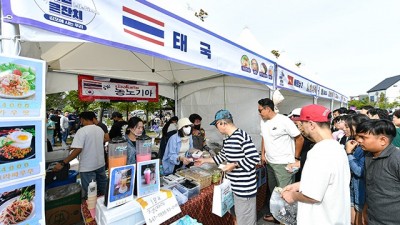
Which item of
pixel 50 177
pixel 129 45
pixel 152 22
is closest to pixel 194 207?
pixel 129 45

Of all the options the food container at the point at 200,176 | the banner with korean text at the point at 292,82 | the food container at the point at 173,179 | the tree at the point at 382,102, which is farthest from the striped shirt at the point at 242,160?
the tree at the point at 382,102

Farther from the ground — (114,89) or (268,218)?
(114,89)

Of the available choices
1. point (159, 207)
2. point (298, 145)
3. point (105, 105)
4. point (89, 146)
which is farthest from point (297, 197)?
point (105, 105)

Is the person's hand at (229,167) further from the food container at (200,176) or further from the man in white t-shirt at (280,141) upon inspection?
the man in white t-shirt at (280,141)

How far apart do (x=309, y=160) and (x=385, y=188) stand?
2.64ft

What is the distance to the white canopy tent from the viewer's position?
1219mm

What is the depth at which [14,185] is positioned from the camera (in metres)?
1.01

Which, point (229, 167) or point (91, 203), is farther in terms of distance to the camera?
point (229, 167)

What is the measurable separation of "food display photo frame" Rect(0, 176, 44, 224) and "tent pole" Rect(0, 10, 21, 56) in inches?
27.7

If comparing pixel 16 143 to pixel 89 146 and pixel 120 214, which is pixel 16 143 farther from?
pixel 89 146

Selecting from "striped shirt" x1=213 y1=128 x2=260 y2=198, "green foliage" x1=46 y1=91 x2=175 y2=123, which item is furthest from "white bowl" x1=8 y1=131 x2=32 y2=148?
"green foliage" x1=46 y1=91 x2=175 y2=123

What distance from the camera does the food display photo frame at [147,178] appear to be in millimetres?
1620

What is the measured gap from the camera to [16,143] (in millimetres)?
1011

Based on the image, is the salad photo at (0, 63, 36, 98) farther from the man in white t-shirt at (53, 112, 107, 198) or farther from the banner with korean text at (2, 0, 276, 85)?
the man in white t-shirt at (53, 112, 107, 198)
